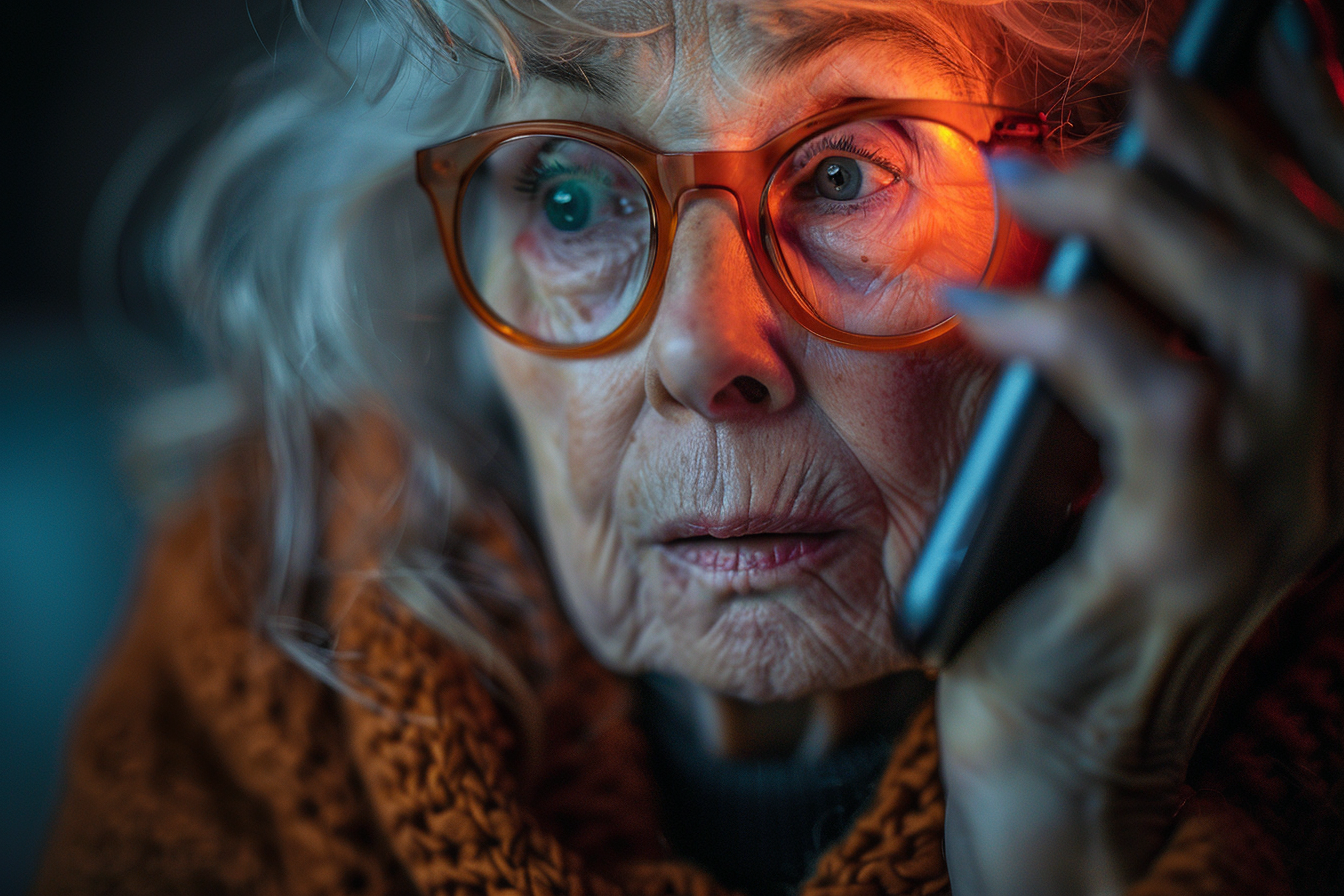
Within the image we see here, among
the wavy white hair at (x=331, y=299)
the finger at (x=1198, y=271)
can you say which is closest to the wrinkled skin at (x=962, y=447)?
the finger at (x=1198, y=271)

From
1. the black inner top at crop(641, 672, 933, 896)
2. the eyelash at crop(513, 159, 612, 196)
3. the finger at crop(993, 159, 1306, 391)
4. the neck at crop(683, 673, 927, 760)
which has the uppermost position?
the eyelash at crop(513, 159, 612, 196)

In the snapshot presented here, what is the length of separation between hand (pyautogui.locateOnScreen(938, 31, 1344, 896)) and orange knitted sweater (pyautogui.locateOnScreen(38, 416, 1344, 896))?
0.10 m

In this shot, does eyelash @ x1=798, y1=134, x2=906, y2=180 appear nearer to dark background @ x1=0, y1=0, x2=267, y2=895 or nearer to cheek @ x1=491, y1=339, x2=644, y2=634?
cheek @ x1=491, y1=339, x2=644, y2=634

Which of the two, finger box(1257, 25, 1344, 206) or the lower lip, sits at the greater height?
finger box(1257, 25, 1344, 206)

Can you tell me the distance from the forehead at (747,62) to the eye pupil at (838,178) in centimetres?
5

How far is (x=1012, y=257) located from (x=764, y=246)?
0.21 m

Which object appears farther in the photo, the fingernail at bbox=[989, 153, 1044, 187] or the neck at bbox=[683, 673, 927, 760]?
the neck at bbox=[683, 673, 927, 760]

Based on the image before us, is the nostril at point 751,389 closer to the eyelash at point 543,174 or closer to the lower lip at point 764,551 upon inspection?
the lower lip at point 764,551

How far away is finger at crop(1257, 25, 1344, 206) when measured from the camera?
56cm

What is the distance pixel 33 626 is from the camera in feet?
5.70

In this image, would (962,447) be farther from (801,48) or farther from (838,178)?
(801,48)

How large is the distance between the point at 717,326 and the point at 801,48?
0.81ft

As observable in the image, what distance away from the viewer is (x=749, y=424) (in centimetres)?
76

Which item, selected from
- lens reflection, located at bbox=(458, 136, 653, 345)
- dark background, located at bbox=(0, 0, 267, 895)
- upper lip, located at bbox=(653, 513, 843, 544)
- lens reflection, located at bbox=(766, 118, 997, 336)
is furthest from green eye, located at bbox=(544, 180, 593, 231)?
dark background, located at bbox=(0, 0, 267, 895)
